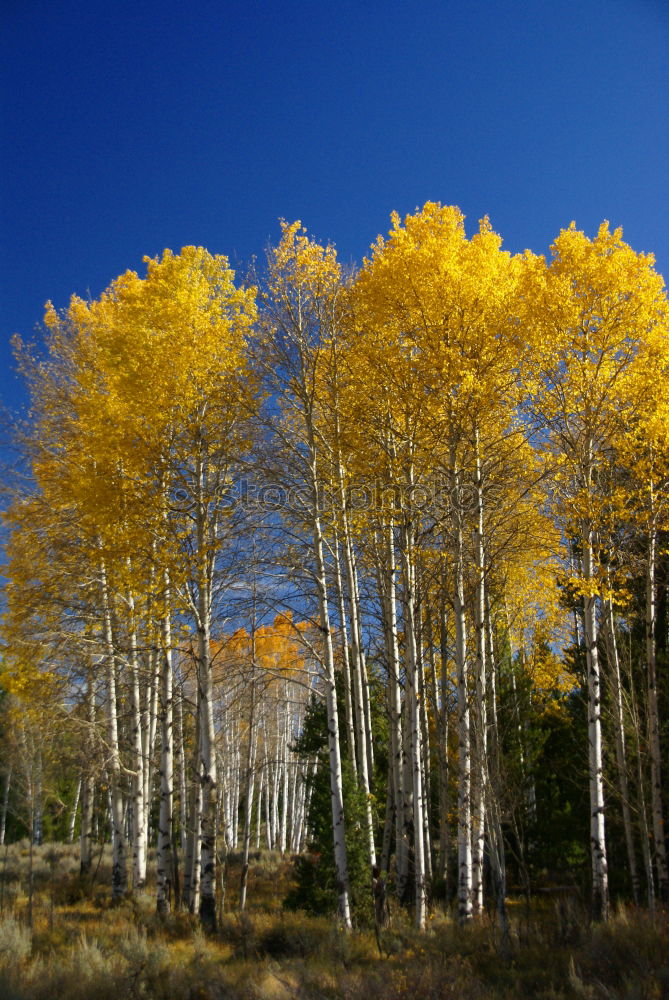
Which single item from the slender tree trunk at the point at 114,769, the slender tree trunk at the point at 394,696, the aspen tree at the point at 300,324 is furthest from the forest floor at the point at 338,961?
the aspen tree at the point at 300,324

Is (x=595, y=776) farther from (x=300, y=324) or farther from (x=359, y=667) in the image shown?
(x=300, y=324)

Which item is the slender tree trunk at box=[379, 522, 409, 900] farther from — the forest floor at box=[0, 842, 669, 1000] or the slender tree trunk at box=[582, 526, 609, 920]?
the slender tree trunk at box=[582, 526, 609, 920]

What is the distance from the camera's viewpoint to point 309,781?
15.9 m

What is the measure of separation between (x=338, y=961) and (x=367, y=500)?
17.5ft

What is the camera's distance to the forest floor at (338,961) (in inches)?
230

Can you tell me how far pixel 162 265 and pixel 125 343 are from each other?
1350mm

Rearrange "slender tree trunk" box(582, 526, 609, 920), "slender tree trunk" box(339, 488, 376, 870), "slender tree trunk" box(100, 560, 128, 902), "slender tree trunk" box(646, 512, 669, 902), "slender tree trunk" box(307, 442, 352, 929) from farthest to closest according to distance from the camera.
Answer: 1. "slender tree trunk" box(100, 560, 128, 902)
2. "slender tree trunk" box(339, 488, 376, 870)
3. "slender tree trunk" box(646, 512, 669, 902)
4. "slender tree trunk" box(307, 442, 352, 929)
5. "slender tree trunk" box(582, 526, 609, 920)

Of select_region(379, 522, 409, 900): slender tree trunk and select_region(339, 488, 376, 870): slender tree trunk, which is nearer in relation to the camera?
select_region(339, 488, 376, 870): slender tree trunk

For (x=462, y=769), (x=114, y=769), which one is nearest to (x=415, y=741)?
(x=462, y=769)

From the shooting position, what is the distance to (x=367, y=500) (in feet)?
31.7

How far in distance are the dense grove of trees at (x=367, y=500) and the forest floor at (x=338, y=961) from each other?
1.79 ft

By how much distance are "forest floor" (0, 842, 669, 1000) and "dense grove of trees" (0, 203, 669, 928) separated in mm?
545

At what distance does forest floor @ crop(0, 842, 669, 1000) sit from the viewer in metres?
5.85

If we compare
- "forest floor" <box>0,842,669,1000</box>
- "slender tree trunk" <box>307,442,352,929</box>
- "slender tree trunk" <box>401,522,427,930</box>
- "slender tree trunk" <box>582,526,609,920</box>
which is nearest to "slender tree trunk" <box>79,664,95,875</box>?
"forest floor" <box>0,842,669,1000</box>
